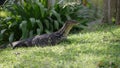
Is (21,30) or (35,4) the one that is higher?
(35,4)

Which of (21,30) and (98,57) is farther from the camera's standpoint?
(21,30)

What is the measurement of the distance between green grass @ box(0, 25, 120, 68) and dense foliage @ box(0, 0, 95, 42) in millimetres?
2132

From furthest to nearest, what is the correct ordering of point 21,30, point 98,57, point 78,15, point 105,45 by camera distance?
point 78,15 < point 21,30 < point 105,45 < point 98,57

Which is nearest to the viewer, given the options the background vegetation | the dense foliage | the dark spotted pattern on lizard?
the background vegetation

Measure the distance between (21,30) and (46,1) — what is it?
1.33 metres

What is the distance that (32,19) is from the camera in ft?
33.6

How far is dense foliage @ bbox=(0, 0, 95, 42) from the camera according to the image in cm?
1027

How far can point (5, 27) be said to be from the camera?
10797mm

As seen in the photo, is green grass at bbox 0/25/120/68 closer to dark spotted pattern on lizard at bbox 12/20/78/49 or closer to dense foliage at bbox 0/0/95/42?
dark spotted pattern on lizard at bbox 12/20/78/49

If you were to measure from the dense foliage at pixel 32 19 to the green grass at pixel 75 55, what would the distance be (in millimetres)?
2132

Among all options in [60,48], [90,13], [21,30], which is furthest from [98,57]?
[90,13]

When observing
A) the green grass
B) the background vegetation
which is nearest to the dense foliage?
the background vegetation

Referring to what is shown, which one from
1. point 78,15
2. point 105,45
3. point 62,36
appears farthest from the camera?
point 78,15

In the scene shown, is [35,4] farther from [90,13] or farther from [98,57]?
[98,57]
